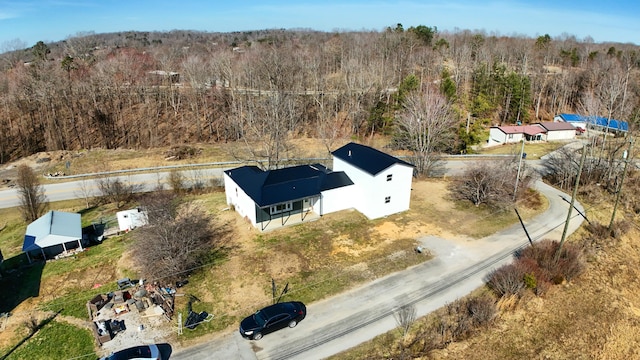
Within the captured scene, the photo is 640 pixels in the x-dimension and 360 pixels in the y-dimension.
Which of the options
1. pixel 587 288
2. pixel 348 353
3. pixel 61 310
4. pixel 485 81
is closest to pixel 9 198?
pixel 61 310

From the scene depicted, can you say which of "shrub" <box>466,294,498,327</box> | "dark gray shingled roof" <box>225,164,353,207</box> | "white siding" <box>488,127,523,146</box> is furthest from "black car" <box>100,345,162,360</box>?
"white siding" <box>488,127,523,146</box>

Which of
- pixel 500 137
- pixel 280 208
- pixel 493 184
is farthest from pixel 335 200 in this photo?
pixel 500 137

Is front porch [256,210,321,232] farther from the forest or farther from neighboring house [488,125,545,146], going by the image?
neighboring house [488,125,545,146]

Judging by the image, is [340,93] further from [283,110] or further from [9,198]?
[9,198]

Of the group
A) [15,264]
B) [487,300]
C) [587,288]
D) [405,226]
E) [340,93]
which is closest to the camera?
[487,300]

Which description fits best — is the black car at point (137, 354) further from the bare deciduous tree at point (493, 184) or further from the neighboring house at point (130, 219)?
the bare deciduous tree at point (493, 184)
